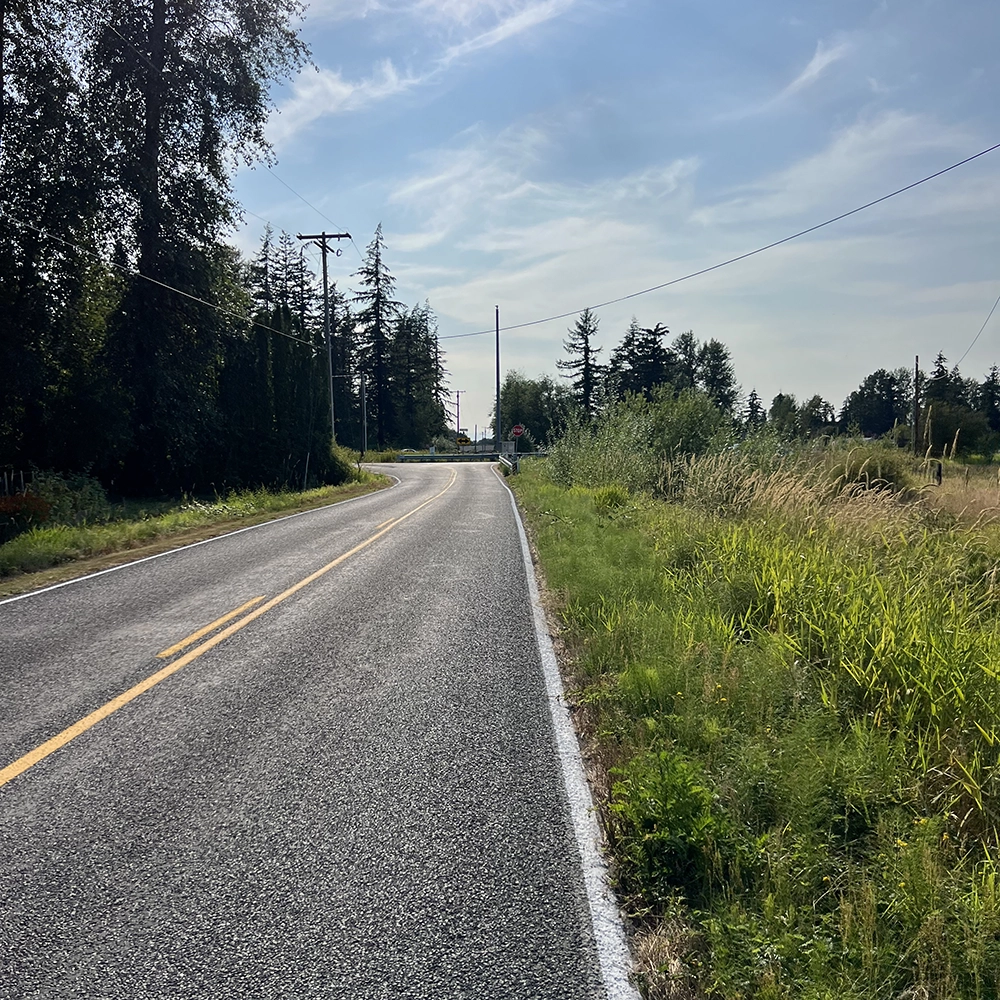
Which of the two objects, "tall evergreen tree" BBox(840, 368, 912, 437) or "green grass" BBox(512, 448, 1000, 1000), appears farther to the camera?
"tall evergreen tree" BBox(840, 368, 912, 437)

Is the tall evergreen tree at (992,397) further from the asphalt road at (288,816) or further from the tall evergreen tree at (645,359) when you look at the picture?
the asphalt road at (288,816)

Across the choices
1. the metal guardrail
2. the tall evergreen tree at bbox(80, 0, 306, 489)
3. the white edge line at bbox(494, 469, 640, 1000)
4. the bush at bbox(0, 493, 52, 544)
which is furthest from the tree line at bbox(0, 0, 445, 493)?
the metal guardrail

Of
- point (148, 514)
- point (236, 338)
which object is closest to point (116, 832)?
point (148, 514)

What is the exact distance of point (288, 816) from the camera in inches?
142

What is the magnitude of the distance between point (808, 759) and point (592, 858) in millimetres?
1232

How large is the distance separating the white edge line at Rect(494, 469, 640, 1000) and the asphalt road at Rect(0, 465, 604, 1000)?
0.06 m

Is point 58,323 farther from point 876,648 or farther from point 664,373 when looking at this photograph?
point 664,373

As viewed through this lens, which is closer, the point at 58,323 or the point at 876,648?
the point at 876,648

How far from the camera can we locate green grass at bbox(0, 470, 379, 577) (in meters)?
11.5

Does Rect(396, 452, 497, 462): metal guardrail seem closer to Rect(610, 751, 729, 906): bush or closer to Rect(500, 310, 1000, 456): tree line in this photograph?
Rect(500, 310, 1000, 456): tree line

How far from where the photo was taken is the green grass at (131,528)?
11.5 meters

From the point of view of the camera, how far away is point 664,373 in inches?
3086

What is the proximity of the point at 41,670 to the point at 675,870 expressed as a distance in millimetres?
5470

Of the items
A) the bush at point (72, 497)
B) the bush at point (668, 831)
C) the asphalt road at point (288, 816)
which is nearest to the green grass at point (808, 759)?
the bush at point (668, 831)
